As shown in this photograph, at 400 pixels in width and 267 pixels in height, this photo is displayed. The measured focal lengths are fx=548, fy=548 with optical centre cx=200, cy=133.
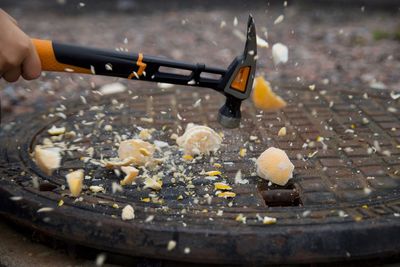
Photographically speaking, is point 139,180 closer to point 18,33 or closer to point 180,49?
point 18,33

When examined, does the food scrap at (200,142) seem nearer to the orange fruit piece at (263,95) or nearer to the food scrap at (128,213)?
the orange fruit piece at (263,95)

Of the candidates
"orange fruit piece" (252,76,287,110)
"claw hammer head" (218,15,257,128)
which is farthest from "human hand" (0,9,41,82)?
"orange fruit piece" (252,76,287,110)

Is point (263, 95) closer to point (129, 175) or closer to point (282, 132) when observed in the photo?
point (282, 132)

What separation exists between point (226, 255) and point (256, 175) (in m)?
0.45

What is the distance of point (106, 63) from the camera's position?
76.6 inches

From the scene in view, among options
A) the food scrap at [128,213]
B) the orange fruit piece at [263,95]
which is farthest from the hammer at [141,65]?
the food scrap at [128,213]

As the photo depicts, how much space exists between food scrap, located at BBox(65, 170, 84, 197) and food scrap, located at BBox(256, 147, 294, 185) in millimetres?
592

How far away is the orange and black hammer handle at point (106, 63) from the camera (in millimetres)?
1921

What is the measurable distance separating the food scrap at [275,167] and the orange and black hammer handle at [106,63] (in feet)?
1.16

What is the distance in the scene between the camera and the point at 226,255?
1492 millimetres

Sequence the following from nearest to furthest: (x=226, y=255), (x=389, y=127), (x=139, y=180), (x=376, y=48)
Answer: (x=226, y=255), (x=139, y=180), (x=389, y=127), (x=376, y=48)

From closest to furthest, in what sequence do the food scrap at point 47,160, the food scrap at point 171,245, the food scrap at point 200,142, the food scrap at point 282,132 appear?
the food scrap at point 171,245
the food scrap at point 47,160
the food scrap at point 200,142
the food scrap at point 282,132

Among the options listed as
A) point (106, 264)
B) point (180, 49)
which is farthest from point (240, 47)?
point (106, 264)

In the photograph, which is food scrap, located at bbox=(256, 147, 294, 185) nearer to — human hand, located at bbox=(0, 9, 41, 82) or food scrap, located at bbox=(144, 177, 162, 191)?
food scrap, located at bbox=(144, 177, 162, 191)
